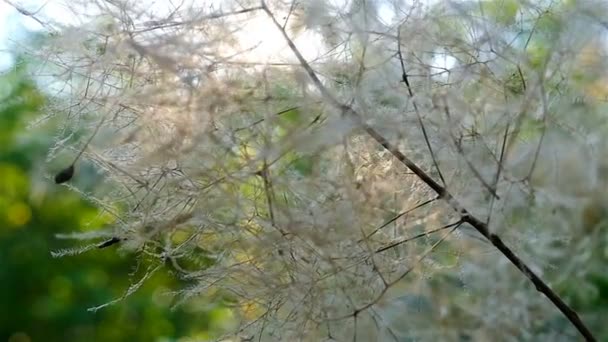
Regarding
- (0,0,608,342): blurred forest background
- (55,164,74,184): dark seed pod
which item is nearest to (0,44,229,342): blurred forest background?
(0,0,608,342): blurred forest background

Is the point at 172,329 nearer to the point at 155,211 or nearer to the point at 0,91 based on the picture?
the point at 0,91

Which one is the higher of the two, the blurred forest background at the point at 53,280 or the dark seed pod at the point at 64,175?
the blurred forest background at the point at 53,280

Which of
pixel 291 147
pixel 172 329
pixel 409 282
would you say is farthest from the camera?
pixel 172 329

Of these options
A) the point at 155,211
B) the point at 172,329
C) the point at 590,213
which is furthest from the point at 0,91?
the point at 172,329

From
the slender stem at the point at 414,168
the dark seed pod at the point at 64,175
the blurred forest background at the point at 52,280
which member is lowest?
the dark seed pod at the point at 64,175

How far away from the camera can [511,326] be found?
514mm

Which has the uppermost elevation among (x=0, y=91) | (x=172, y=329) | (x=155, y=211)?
(x=172, y=329)

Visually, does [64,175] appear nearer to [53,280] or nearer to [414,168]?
[414,168]

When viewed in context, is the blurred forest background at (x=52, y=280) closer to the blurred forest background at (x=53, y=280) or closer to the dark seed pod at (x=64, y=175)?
the blurred forest background at (x=53, y=280)

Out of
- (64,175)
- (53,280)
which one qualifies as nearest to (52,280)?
(53,280)

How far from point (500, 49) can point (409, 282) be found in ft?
0.47

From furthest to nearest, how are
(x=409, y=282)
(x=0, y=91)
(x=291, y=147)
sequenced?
(x=0, y=91)
(x=409, y=282)
(x=291, y=147)

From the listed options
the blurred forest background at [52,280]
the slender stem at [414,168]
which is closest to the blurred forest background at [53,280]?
the blurred forest background at [52,280]

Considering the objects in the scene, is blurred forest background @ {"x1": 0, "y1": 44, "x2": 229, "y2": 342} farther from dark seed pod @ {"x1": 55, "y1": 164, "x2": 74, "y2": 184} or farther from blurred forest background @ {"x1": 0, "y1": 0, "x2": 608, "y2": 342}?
dark seed pod @ {"x1": 55, "y1": 164, "x2": 74, "y2": 184}
